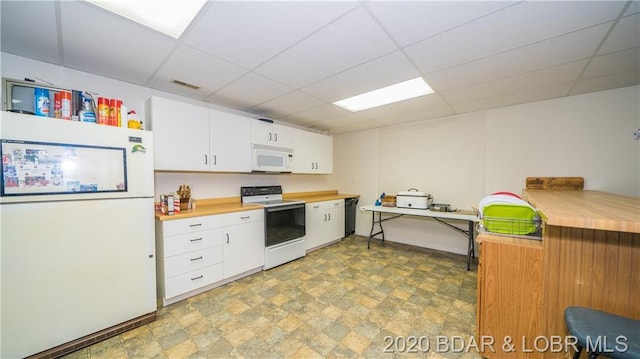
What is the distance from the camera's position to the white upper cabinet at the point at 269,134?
10.5ft

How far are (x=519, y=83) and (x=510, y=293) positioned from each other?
7.11 ft

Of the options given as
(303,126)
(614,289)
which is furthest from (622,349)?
(303,126)

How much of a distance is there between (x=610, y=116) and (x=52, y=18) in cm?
→ 521

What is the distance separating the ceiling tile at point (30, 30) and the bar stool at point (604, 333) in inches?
130

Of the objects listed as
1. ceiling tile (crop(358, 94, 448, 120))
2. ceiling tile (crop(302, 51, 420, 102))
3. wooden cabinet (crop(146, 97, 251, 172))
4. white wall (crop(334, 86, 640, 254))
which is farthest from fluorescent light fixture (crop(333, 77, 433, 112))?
wooden cabinet (crop(146, 97, 251, 172))

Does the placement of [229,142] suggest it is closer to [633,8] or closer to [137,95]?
[137,95]

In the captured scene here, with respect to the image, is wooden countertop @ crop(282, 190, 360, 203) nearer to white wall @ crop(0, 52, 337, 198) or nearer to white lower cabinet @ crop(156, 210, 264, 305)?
white wall @ crop(0, 52, 337, 198)

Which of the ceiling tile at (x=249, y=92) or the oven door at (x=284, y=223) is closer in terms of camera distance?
the ceiling tile at (x=249, y=92)

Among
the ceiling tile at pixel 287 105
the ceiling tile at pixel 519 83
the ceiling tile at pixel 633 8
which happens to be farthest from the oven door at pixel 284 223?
the ceiling tile at pixel 633 8

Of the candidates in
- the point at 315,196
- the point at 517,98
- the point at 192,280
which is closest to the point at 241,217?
the point at 192,280

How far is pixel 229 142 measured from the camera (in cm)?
289

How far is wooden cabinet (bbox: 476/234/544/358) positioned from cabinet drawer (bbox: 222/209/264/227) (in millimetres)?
2371

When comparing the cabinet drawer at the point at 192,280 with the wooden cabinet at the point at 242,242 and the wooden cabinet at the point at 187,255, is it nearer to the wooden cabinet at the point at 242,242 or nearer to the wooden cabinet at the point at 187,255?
the wooden cabinet at the point at 187,255

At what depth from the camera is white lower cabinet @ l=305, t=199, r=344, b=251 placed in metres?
3.65
